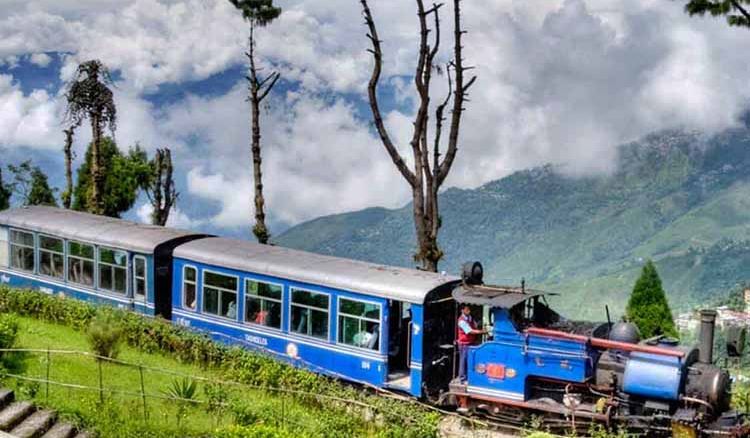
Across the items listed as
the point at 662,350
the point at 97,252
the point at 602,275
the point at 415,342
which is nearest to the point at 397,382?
the point at 415,342

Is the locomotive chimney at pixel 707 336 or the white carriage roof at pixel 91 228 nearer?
the locomotive chimney at pixel 707 336

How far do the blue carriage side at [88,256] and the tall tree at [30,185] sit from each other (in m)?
18.4

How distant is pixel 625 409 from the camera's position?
14.1m

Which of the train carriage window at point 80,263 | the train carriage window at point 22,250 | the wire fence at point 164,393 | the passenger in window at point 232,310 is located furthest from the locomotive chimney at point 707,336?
A: the train carriage window at point 22,250

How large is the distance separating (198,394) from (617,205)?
18059 cm

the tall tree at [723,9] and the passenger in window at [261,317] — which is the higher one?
the tall tree at [723,9]

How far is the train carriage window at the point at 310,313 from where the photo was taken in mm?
16641

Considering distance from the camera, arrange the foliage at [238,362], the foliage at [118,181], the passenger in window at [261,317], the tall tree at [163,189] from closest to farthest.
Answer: the foliage at [238,362] → the passenger in window at [261,317] → the tall tree at [163,189] → the foliage at [118,181]

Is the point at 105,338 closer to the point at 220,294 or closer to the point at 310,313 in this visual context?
the point at 220,294

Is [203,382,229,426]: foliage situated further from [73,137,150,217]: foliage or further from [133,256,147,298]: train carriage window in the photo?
[73,137,150,217]: foliage

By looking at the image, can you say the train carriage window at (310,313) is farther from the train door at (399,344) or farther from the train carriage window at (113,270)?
the train carriage window at (113,270)

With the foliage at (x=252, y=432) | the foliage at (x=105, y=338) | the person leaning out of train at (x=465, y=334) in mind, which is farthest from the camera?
the foliage at (x=105, y=338)

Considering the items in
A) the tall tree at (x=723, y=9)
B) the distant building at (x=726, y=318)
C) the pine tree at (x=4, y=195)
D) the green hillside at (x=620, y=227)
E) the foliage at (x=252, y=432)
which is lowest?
the green hillside at (x=620, y=227)

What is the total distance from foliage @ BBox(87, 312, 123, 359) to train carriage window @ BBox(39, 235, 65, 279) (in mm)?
6827
